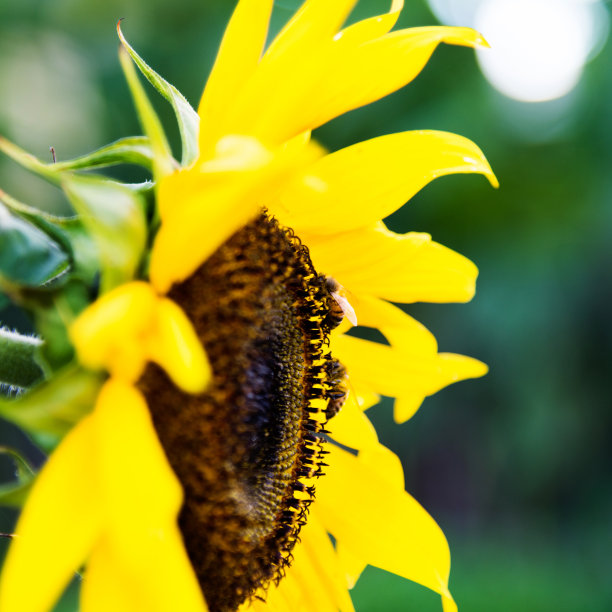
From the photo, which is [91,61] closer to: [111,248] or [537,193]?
[537,193]

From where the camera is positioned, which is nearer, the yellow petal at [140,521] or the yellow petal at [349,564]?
the yellow petal at [140,521]

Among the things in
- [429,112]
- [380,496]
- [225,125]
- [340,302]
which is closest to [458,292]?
[340,302]

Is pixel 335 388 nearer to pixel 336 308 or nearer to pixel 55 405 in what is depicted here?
pixel 336 308

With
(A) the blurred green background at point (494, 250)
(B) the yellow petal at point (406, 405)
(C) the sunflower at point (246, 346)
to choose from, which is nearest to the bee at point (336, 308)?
(C) the sunflower at point (246, 346)

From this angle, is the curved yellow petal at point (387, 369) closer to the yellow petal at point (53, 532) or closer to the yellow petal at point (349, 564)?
the yellow petal at point (349, 564)

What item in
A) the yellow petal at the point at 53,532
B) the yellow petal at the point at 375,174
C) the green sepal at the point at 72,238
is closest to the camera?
the yellow petal at the point at 53,532

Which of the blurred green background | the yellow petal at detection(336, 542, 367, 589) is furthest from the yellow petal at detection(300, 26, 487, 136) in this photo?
the blurred green background
